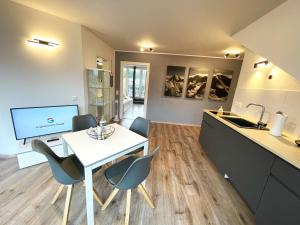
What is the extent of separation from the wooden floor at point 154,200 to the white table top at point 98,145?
A: 77cm

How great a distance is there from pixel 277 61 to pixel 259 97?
949 millimetres

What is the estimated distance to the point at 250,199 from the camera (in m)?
1.55

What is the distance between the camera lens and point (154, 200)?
1.72 metres

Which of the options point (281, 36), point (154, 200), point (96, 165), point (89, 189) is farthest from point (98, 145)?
point (281, 36)

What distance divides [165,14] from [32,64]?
2286 mm

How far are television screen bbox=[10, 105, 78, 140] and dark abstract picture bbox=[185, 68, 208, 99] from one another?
3656 mm

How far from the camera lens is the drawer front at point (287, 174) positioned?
1.07 metres

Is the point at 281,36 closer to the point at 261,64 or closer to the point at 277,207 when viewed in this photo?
the point at 261,64

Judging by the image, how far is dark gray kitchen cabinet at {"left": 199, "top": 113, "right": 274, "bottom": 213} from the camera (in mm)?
1438

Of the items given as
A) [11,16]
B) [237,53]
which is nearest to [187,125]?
[237,53]

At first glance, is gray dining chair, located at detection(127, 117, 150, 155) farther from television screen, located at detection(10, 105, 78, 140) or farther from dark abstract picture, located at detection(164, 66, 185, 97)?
dark abstract picture, located at detection(164, 66, 185, 97)

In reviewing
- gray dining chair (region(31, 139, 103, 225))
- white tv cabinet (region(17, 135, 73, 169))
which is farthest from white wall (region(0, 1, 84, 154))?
gray dining chair (region(31, 139, 103, 225))

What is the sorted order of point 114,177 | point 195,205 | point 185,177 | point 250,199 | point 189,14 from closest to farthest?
point 114,177
point 250,199
point 195,205
point 189,14
point 185,177

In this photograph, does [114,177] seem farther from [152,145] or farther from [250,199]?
[152,145]
